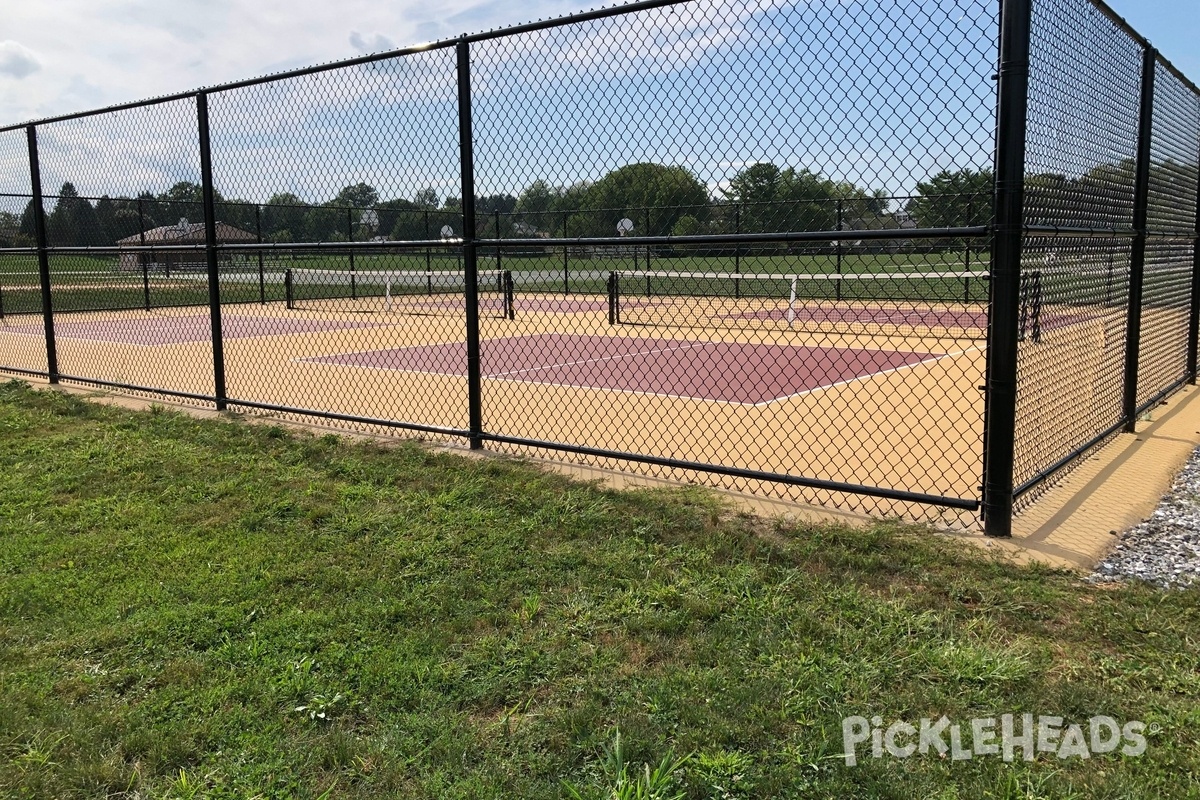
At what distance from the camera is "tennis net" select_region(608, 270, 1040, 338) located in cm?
1530

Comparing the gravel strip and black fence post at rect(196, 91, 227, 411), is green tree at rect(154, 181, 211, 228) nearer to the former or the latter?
black fence post at rect(196, 91, 227, 411)

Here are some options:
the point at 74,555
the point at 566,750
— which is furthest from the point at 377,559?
the point at 566,750

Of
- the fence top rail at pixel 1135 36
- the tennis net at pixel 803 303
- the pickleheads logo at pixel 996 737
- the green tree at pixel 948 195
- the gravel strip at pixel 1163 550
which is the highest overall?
the fence top rail at pixel 1135 36

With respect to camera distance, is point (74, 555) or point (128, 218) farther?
point (128, 218)

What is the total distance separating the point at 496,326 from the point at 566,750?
13.8m

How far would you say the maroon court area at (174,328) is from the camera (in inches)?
573

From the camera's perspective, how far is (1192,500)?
4785mm

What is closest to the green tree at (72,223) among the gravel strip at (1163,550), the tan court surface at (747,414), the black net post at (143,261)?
the tan court surface at (747,414)

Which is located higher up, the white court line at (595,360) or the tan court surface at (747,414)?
the white court line at (595,360)

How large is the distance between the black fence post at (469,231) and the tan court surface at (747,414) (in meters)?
0.44

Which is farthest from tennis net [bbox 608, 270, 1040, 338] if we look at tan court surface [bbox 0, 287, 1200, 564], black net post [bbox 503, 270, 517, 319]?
black net post [bbox 503, 270, 517, 319]

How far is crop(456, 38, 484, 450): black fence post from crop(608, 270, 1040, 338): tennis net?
842 centimetres

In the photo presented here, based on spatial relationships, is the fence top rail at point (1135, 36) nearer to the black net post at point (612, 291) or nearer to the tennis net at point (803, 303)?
the tennis net at point (803, 303)

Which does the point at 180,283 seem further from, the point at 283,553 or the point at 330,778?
the point at 330,778
